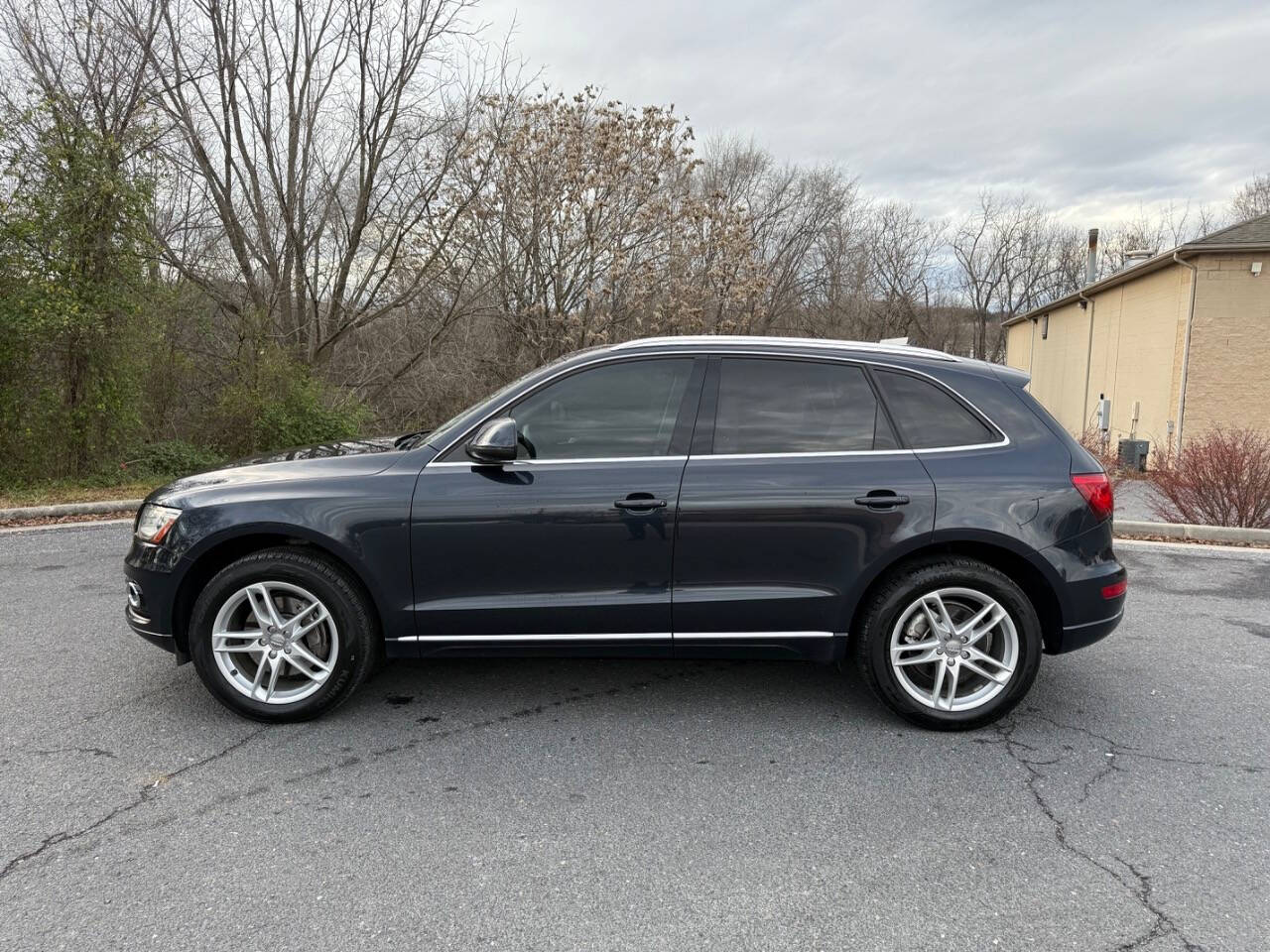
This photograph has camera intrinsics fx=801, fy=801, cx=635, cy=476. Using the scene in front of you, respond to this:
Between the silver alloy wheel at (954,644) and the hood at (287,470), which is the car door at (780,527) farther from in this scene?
the hood at (287,470)

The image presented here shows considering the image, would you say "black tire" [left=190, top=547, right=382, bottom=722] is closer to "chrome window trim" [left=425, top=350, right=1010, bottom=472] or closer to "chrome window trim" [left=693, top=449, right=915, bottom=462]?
"chrome window trim" [left=425, top=350, right=1010, bottom=472]

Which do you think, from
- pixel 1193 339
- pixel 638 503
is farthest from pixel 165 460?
pixel 1193 339

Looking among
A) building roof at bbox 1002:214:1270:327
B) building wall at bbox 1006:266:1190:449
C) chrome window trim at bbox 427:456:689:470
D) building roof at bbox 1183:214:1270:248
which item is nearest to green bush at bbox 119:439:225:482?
chrome window trim at bbox 427:456:689:470

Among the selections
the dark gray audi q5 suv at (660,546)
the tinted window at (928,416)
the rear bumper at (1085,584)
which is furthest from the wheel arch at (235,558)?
the rear bumper at (1085,584)

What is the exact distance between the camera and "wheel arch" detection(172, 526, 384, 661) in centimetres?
351

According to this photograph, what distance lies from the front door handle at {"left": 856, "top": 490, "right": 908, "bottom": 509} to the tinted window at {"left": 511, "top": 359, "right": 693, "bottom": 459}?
89 cm

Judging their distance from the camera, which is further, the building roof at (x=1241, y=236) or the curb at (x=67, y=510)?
the building roof at (x=1241, y=236)

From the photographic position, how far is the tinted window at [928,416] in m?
3.63

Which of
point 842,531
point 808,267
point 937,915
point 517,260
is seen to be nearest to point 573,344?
point 517,260

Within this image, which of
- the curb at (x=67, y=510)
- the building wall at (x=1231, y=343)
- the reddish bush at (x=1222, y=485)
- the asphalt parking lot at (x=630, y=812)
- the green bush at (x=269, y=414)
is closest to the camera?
the asphalt parking lot at (x=630, y=812)

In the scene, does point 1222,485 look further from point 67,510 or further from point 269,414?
point 67,510

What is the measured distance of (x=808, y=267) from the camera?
1355 inches

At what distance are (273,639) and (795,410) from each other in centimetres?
255

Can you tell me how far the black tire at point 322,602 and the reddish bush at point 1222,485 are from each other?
8489 mm
